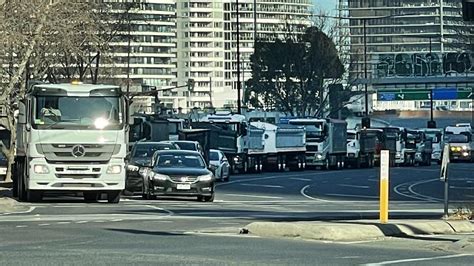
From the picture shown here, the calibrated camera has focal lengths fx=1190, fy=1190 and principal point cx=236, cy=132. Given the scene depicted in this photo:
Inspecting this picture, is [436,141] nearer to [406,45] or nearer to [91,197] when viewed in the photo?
[91,197]

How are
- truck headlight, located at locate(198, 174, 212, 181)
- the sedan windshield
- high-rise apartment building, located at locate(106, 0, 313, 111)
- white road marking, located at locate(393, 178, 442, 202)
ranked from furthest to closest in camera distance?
high-rise apartment building, located at locate(106, 0, 313, 111) < white road marking, located at locate(393, 178, 442, 202) < the sedan windshield < truck headlight, located at locate(198, 174, 212, 181)

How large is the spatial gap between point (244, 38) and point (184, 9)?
11.1 meters

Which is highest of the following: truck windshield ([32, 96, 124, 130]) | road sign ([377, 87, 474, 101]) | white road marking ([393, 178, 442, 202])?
road sign ([377, 87, 474, 101])

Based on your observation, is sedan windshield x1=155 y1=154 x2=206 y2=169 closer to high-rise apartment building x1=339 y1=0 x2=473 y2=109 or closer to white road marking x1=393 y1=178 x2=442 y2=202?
white road marking x1=393 y1=178 x2=442 y2=202

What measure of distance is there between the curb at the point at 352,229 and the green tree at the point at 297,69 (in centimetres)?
7421

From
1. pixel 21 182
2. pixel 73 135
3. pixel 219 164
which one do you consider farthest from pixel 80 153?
pixel 219 164

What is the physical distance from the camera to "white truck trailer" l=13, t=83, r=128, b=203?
29.7 metres

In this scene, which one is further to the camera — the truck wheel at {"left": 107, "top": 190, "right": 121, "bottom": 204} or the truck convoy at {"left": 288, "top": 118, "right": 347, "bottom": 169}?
the truck convoy at {"left": 288, "top": 118, "right": 347, "bottom": 169}

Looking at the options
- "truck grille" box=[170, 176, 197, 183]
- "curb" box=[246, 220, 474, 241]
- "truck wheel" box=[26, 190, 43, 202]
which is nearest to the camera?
"curb" box=[246, 220, 474, 241]

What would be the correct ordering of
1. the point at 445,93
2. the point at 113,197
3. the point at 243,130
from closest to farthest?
the point at 113,197, the point at 243,130, the point at 445,93

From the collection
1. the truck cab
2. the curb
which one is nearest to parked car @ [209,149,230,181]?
the curb

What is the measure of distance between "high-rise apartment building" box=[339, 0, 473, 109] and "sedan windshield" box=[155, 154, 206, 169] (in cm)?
A: 6208

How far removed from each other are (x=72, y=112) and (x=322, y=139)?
44.1m

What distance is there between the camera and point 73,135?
97.1 feet
